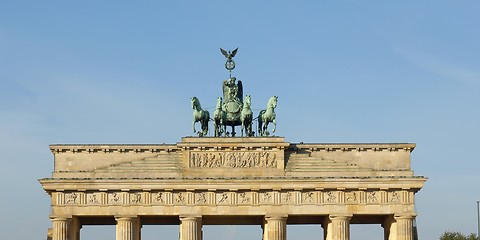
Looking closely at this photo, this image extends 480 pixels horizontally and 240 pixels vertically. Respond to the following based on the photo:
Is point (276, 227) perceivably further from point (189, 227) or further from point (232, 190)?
point (189, 227)

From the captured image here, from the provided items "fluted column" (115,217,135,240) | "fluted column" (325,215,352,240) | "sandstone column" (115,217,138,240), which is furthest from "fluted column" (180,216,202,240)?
"fluted column" (325,215,352,240)

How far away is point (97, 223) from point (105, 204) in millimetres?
5370

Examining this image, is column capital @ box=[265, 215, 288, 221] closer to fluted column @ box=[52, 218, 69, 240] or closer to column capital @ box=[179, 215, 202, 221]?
column capital @ box=[179, 215, 202, 221]

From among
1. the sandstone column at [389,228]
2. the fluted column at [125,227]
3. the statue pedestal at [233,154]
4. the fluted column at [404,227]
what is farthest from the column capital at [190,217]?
the fluted column at [404,227]

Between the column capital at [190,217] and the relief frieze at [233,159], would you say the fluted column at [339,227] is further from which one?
the column capital at [190,217]

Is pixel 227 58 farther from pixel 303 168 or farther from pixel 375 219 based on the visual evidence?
pixel 375 219

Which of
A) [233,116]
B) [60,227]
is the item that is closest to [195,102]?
[233,116]

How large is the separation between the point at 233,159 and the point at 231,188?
2.07m

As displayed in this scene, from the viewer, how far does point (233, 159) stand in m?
78.2

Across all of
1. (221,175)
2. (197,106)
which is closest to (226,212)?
(221,175)

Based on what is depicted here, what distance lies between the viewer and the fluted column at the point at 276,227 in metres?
77.0

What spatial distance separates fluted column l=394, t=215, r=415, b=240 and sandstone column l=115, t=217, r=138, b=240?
55.0ft

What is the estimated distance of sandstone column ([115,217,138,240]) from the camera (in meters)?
77.1

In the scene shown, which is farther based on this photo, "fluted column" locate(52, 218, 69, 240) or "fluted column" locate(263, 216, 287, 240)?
"fluted column" locate(263, 216, 287, 240)
